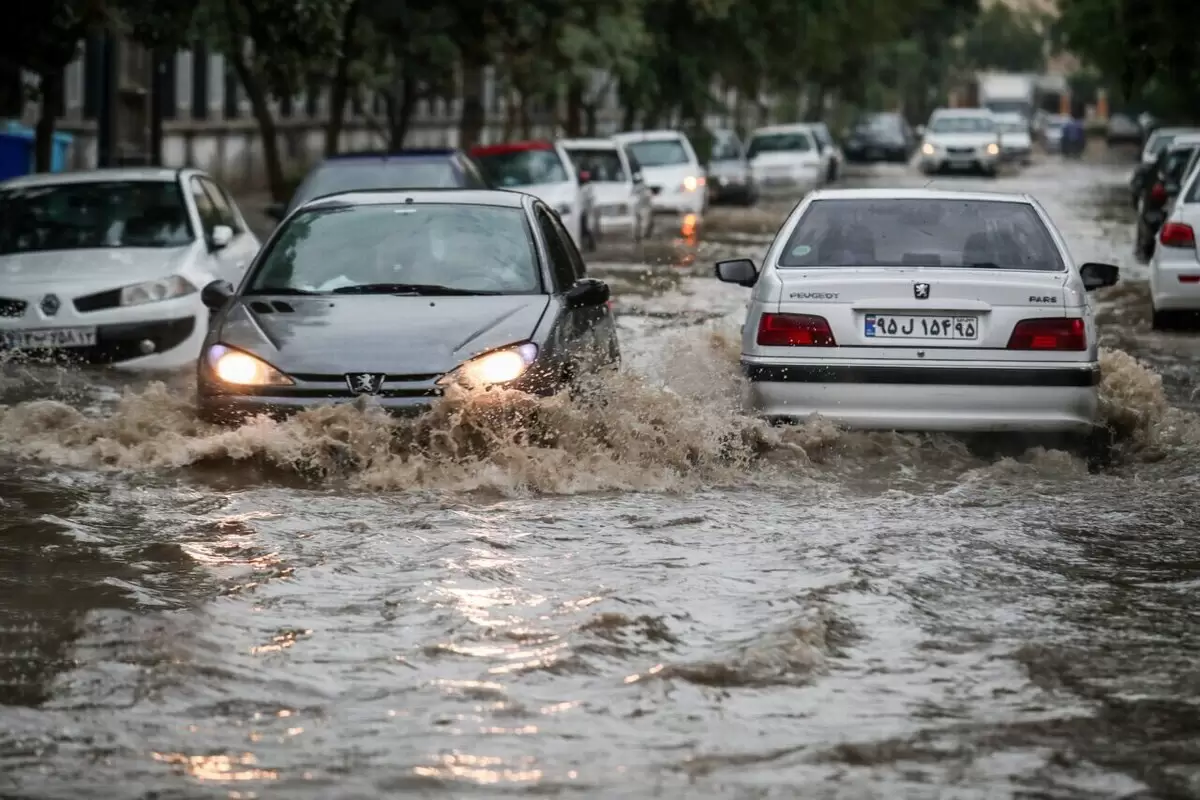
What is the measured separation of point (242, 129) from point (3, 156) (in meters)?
18.9

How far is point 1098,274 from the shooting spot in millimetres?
12359

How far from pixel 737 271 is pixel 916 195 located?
1.05 m

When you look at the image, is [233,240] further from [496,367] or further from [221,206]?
[496,367]

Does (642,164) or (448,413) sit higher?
(448,413)

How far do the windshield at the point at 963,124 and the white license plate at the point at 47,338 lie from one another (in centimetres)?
5121

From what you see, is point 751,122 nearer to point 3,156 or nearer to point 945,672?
point 3,156

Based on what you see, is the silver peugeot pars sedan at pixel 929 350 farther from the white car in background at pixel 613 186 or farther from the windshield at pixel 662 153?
the windshield at pixel 662 153

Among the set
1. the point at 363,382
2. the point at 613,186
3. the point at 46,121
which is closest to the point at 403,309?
the point at 363,382

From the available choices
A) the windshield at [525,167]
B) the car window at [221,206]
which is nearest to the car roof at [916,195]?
the car window at [221,206]

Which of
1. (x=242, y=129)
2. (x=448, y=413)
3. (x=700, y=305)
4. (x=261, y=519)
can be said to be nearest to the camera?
(x=261, y=519)

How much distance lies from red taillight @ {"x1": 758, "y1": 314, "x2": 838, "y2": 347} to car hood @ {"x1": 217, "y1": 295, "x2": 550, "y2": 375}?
1.06 meters

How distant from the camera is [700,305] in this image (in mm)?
22312

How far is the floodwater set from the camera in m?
5.88

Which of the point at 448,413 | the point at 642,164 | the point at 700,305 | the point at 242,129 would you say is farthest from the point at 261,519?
the point at 242,129
